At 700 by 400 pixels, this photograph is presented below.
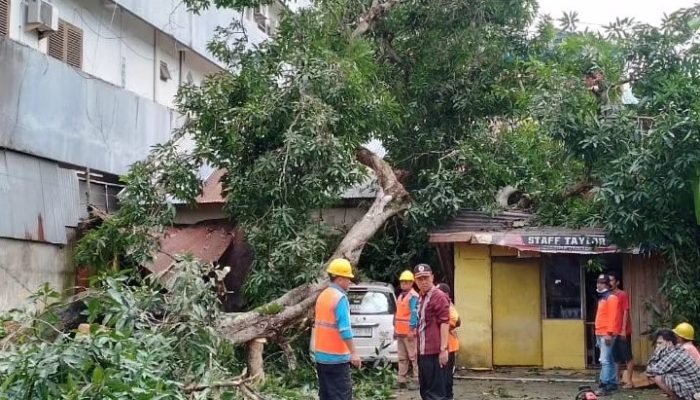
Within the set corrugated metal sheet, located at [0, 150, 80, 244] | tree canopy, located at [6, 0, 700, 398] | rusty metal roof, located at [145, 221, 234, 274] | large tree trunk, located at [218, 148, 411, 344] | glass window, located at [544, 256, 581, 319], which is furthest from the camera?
rusty metal roof, located at [145, 221, 234, 274]

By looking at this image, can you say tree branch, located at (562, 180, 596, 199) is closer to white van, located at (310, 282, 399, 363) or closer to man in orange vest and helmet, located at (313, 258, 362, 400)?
white van, located at (310, 282, 399, 363)

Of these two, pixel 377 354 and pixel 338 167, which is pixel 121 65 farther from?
pixel 377 354

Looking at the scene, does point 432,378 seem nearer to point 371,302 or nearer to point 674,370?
point 674,370

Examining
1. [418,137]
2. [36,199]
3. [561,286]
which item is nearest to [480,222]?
[561,286]

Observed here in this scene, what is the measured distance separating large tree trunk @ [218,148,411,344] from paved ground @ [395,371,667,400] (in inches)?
76.4

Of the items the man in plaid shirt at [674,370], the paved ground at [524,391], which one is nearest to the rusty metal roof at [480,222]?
the paved ground at [524,391]

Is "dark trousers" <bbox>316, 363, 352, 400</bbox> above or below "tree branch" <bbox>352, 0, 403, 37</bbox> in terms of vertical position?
below

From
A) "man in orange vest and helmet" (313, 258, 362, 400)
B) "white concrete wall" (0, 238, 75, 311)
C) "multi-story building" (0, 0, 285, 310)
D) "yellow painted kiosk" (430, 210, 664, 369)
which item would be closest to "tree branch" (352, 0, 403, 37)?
"multi-story building" (0, 0, 285, 310)

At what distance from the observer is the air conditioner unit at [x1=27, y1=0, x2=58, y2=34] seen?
1359cm

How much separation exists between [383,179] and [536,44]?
4.10 m

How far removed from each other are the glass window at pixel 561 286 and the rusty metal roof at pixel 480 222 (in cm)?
93

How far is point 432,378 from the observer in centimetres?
888

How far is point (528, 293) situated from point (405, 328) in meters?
3.84

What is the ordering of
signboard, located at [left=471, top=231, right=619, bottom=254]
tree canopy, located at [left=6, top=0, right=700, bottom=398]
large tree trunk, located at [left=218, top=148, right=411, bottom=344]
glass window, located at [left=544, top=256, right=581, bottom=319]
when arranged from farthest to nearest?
1. glass window, located at [left=544, top=256, right=581, bottom=319]
2. signboard, located at [left=471, top=231, right=619, bottom=254]
3. tree canopy, located at [left=6, top=0, right=700, bottom=398]
4. large tree trunk, located at [left=218, top=148, right=411, bottom=344]
